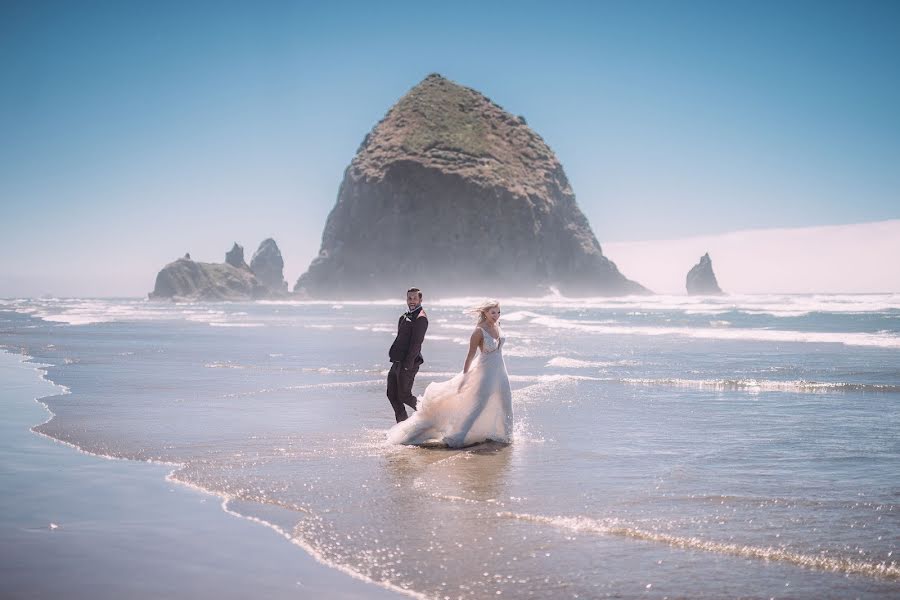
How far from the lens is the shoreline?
4.50 meters

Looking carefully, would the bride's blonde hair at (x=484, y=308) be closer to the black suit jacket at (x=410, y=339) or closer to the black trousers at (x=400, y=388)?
the black suit jacket at (x=410, y=339)

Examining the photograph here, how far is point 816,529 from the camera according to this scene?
5680 mm

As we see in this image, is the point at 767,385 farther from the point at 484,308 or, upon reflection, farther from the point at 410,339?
Result: the point at 410,339

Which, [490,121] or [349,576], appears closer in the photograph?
[349,576]

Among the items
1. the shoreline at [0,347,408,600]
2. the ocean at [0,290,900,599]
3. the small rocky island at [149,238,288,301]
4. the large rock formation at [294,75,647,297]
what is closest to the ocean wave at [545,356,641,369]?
the ocean at [0,290,900,599]

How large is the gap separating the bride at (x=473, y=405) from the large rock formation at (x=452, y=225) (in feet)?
430

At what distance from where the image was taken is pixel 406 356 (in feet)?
33.6

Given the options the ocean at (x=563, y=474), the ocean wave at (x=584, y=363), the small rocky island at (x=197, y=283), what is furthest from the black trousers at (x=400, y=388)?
the small rocky island at (x=197, y=283)

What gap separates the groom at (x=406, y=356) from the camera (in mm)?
10125

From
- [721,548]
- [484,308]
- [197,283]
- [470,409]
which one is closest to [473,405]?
[470,409]

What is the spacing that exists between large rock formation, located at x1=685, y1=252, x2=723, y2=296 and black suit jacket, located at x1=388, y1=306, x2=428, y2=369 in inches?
7583

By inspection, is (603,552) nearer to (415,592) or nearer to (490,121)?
(415,592)

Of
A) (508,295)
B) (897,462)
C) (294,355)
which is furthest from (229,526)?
(508,295)

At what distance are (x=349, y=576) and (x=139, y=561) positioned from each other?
1.44 m
